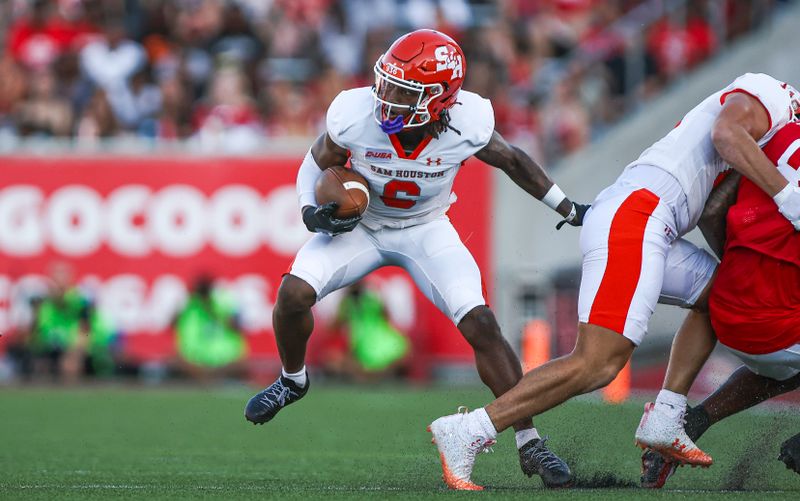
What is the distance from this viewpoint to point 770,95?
5.47 metres

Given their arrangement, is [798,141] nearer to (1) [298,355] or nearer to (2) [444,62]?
(2) [444,62]

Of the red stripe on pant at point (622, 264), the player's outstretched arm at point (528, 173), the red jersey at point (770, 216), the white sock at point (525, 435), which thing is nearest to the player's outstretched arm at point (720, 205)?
the red jersey at point (770, 216)

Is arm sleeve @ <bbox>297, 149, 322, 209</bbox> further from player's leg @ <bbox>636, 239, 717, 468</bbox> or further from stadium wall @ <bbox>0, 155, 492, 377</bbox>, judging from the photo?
stadium wall @ <bbox>0, 155, 492, 377</bbox>

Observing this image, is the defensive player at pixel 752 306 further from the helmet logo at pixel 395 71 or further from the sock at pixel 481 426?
the helmet logo at pixel 395 71

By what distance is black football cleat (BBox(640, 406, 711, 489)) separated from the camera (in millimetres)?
5652

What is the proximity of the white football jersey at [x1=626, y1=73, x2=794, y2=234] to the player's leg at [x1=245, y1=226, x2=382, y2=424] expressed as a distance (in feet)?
4.39

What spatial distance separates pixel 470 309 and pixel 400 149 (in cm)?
76

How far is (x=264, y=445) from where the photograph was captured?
758 cm

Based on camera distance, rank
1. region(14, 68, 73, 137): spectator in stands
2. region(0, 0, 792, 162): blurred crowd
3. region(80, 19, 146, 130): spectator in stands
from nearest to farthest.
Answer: region(0, 0, 792, 162): blurred crowd → region(14, 68, 73, 137): spectator in stands → region(80, 19, 146, 130): spectator in stands

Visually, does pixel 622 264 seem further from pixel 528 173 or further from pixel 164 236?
pixel 164 236

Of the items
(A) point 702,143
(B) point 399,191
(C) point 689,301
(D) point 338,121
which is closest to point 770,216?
(A) point 702,143

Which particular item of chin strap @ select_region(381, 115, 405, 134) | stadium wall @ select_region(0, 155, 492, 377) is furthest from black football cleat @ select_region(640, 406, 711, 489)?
stadium wall @ select_region(0, 155, 492, 377)

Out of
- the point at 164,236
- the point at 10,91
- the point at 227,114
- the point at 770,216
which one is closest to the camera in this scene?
the point at 770,216

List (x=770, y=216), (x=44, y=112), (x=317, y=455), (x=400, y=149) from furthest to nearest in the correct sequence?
(x=44, y=112)
(x=317, y=455)
(x=400, y=149)
(x=770, y=216)
